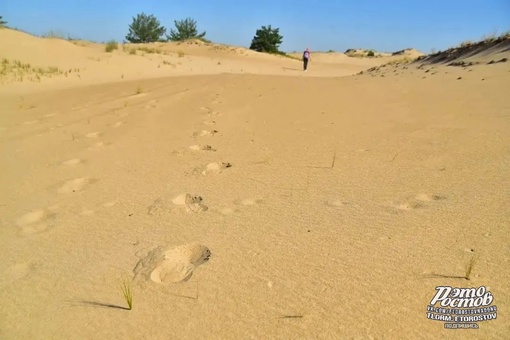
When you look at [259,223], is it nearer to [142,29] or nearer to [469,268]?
[469,268]

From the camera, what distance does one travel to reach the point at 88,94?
622 centimetres

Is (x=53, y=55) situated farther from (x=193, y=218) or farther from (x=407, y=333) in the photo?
(x=407, y=333)

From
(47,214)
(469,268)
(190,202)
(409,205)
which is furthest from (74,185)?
(469,268)

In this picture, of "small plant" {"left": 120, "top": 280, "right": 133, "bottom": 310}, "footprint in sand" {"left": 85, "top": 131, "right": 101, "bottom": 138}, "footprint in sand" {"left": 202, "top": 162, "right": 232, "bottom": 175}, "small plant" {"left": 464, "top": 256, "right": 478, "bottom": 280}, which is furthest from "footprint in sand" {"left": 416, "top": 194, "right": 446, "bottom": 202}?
"footprint in sand" {"left": 85, "top": 131, "right": 101, "bottom": 138}

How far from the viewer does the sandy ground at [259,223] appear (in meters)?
1.12

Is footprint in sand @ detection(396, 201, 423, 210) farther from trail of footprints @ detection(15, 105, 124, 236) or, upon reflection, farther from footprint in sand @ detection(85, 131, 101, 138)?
footprint in sand @ detection(85, 131, 101, 138)

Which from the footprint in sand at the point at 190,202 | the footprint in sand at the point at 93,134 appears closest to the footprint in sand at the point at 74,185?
the footprint in sand at the point at 190,202

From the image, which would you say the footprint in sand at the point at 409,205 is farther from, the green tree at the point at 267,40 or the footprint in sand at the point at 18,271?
the green tree at the point at 267,40

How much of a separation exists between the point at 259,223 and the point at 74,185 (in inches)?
52.5

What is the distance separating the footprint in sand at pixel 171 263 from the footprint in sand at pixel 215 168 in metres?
0.89

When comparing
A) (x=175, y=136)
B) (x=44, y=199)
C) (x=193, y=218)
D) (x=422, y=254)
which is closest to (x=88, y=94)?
(x=175, y=136)

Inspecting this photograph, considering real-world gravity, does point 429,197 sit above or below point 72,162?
above

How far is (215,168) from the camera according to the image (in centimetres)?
243

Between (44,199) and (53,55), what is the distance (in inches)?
425
